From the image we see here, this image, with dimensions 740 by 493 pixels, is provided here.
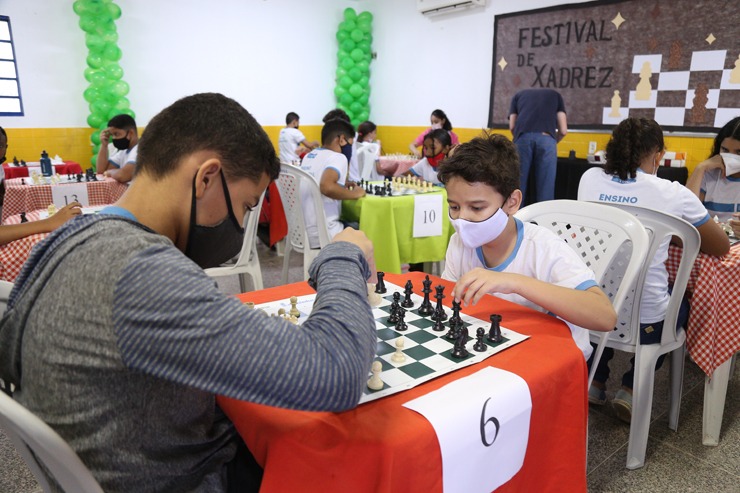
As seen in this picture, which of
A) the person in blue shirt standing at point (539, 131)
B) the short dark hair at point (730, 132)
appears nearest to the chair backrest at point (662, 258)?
the short dark hair at point (730, 132)

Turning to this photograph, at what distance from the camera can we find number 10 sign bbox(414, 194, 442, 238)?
376 centimetres

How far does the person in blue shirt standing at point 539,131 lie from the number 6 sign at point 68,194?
4.41m

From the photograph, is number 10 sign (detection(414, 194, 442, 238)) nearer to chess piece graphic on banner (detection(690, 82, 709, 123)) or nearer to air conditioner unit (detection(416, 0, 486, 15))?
chess piece graphic on banner (detection(690, 82, 709, 123))

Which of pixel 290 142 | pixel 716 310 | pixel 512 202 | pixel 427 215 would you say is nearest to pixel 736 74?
pixel 427 215

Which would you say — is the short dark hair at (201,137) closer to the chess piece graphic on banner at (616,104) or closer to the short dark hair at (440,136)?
the short dark hair at (440,136)

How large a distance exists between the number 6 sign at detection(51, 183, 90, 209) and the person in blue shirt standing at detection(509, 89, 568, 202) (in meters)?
4.41

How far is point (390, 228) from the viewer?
3682mm

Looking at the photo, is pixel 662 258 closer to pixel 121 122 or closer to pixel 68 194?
pixel 68 194

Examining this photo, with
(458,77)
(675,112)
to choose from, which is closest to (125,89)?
(458,77)

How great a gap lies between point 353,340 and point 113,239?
40cm

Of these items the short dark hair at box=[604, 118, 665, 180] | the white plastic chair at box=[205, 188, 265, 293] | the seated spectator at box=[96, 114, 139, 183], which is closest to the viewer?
the short dark hair at box=[604, 118, 665, 180]

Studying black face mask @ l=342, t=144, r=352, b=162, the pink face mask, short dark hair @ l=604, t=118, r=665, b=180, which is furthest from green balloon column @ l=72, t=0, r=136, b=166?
the pink face mask

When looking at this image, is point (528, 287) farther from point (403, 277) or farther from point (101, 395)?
point (101, 395)

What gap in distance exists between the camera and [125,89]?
7043mm
